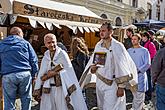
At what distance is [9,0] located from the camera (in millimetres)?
9695

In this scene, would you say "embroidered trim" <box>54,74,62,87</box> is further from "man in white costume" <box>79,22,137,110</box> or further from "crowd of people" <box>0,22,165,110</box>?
"man in white costume" <box>79,22,137,110</box>

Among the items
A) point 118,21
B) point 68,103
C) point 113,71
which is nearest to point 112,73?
point 113,71

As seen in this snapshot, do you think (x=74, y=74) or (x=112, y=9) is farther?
(x=112, y=9)

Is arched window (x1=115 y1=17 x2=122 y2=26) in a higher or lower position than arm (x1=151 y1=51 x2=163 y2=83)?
higher

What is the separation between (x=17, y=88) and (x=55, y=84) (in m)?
0.88

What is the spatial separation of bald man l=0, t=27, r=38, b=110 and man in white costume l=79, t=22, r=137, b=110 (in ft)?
3.81

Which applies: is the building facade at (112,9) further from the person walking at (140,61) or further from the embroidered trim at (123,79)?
the embroidered trim at (123,79)

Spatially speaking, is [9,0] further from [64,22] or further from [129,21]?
[129,21]

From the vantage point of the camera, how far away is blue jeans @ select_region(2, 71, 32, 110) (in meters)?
4.95

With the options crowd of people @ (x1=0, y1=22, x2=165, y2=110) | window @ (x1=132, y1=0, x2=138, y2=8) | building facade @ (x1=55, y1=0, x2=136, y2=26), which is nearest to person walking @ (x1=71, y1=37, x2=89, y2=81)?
crowd of people @ (x1=0, y1=22, x2=165, y2=110)

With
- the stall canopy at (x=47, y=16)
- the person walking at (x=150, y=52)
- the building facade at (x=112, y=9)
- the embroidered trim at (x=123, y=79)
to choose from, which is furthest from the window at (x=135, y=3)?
the embroidered trim at (x=123, y=79)

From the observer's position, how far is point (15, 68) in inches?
194

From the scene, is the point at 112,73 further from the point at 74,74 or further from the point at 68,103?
the point at 68,103

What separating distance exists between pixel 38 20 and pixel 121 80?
5.72 metres
